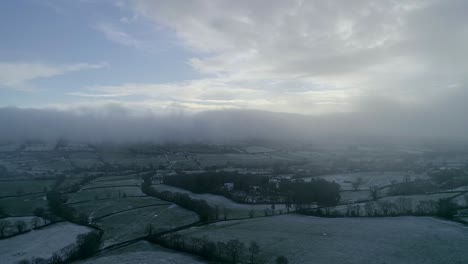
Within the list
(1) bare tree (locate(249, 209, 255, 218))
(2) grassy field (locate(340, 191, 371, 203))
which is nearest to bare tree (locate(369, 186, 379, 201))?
(2) grassy field (locate(340, 191, 371, 203))

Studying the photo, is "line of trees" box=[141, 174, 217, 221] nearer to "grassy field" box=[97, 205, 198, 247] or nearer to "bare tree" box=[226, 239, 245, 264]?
"grassy field" box=[97, 205, 198, 247]

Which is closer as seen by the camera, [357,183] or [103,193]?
[103,193]

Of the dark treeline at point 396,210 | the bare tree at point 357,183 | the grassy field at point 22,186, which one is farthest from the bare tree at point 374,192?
the grassy field at point 22,186

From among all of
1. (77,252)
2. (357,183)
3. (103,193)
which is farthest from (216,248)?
(357,183)

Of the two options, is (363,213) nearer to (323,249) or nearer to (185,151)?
(323,249)

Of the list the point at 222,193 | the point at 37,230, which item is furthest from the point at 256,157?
the point at 37,230

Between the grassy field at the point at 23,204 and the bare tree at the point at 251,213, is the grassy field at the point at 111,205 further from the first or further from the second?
the bare tree at the point at 251,213

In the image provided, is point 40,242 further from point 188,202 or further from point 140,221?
point 188,202
